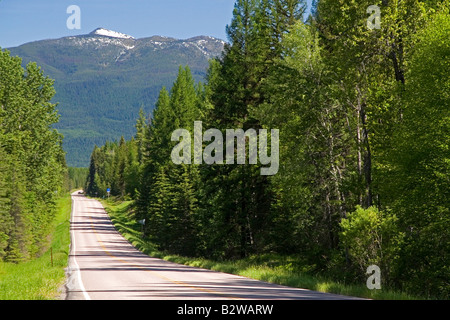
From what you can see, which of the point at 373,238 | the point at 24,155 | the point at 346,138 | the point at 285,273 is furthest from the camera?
the point at 24,155

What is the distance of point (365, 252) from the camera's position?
18734 millimetres

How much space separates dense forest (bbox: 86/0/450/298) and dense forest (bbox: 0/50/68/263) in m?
22.6

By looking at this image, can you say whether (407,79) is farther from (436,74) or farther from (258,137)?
(258,137)

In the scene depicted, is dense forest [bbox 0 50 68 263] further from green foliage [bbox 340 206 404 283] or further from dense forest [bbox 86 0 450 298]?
green foliage [bbox 340 206 404 283]

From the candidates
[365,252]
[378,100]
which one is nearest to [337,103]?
[378,100]

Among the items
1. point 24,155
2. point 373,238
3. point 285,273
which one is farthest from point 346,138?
point 24,155

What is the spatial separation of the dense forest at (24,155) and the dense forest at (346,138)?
22.6 meters

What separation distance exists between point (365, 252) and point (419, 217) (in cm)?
222

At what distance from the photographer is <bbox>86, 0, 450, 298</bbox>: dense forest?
709 inches

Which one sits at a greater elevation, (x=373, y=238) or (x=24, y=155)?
(x=24, y=155)

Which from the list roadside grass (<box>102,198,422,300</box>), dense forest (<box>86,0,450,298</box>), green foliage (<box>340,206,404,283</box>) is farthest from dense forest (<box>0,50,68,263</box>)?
green foliage (<box>340,206,404,283</box>)

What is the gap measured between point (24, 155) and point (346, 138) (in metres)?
36.9

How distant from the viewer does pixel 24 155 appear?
2013 inches

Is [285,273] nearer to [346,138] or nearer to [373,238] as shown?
[373,238]
